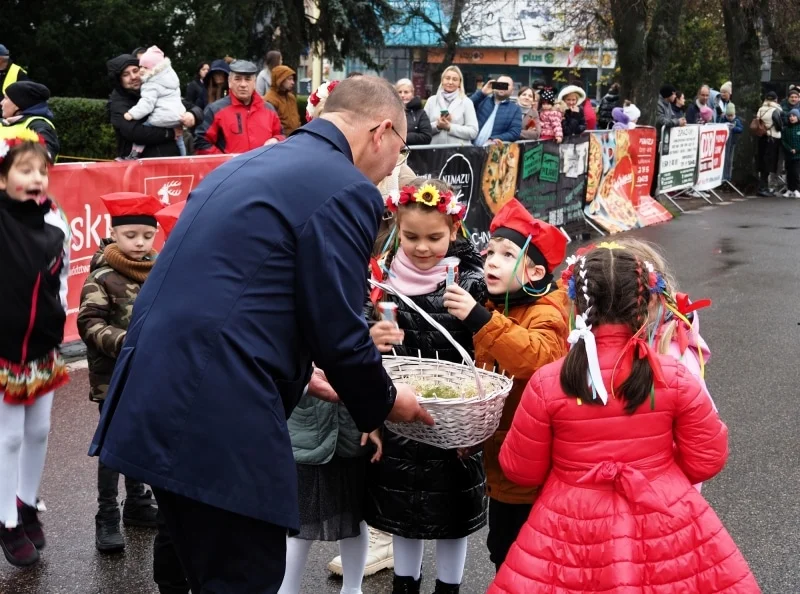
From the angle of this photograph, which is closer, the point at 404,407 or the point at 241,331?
the point at 241,331

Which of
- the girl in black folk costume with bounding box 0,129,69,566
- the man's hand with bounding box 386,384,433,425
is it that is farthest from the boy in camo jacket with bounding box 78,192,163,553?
the man's hand with bounding box 386,384,433,425

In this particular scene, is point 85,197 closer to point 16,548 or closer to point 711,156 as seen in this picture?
point 16,548

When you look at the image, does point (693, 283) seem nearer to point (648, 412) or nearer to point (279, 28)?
point (648, 412)

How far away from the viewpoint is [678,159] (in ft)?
61.1

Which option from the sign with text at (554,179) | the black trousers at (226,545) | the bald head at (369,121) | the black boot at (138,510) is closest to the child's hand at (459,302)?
the bald head at (369,121)

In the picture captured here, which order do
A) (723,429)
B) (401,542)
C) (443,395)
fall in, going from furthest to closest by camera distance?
(401,542), (443,395), (723,429)

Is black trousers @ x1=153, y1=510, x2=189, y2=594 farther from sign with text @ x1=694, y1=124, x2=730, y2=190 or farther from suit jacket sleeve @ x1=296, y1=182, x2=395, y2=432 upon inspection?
sign with text @ x1=694, y1=124, x2=730, y2=190

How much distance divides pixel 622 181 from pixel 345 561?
12.6m

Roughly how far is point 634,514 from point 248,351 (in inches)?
50.5

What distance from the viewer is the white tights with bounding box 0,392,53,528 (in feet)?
14.2

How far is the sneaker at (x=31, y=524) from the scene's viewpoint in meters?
4.50

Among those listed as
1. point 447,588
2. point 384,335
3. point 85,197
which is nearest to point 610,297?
point 384,335

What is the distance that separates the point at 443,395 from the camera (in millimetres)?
3561

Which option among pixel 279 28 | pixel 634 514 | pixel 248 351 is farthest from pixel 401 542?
pixel 279 28
